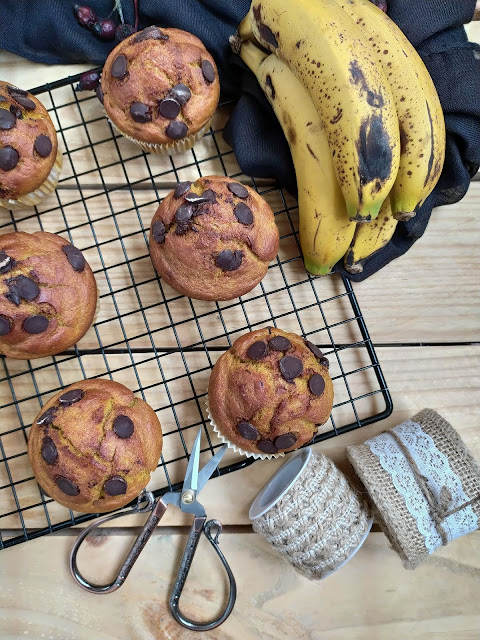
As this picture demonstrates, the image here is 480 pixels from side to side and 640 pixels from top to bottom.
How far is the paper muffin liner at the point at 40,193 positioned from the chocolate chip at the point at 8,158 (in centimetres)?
13

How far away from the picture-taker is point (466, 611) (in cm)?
188

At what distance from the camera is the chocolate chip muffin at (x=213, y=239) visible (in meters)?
1.63

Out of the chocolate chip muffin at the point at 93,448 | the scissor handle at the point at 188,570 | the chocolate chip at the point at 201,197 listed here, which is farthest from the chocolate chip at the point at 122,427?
the chocolate chip at the point at 201,197

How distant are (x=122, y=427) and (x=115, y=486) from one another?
0.17 metres

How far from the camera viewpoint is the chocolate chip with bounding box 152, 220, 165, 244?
1.67 meters

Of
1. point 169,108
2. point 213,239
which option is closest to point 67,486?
point 213,239

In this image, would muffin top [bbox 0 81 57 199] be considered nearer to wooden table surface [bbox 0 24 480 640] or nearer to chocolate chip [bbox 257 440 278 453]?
wooden table surface [bbox 0 24 480 640]

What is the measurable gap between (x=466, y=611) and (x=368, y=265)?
1202 millimetres

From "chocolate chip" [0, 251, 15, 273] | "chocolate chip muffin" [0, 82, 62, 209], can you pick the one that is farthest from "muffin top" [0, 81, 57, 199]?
"chocolate chip" [0, 251, 15, 273]

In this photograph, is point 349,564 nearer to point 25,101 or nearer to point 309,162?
point 309,162

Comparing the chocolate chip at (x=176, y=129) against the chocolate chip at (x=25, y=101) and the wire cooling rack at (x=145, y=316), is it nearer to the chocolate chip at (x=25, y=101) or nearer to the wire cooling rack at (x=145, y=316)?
the wire cooling rack at (x=145, y=316)

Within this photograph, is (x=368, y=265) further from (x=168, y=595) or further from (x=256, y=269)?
(x=168, y=595)

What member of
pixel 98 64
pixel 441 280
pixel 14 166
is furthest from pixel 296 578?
pixel 98 64

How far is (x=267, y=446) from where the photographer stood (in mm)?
1657
